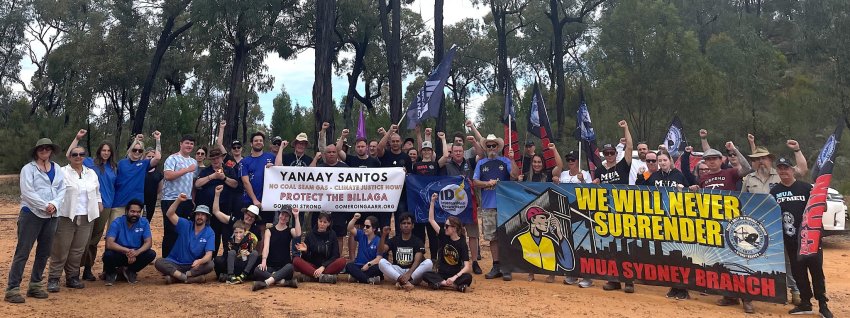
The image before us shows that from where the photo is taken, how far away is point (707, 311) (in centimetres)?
704

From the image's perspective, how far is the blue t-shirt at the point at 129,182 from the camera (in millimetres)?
8055

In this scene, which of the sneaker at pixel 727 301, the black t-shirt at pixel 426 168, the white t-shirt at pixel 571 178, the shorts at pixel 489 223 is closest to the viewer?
the sneaker at pixel 727 301

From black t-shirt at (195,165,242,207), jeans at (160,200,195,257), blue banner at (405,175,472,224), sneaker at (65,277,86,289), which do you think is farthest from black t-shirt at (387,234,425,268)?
sneaker at (65,277,86,289)

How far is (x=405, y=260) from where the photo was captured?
26.4ft

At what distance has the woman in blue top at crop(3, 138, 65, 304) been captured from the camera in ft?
21.4

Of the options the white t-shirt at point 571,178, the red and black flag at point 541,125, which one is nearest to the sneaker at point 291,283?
the red and black flag at point 541,125

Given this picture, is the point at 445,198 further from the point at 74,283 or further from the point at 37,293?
the point at 37,293

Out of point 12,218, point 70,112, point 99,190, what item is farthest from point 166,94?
point 99,190

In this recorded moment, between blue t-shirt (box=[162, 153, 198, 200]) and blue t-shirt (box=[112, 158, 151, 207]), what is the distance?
297mm

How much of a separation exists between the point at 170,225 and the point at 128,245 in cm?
56

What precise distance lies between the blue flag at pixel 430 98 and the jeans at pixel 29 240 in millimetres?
5751

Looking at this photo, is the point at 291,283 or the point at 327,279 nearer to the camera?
the point at 291,283

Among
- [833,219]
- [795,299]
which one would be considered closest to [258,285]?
[795,299]

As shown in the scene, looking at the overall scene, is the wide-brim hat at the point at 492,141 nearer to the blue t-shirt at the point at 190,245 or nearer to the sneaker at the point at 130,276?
the blue t-shirt at the point at 190,245
